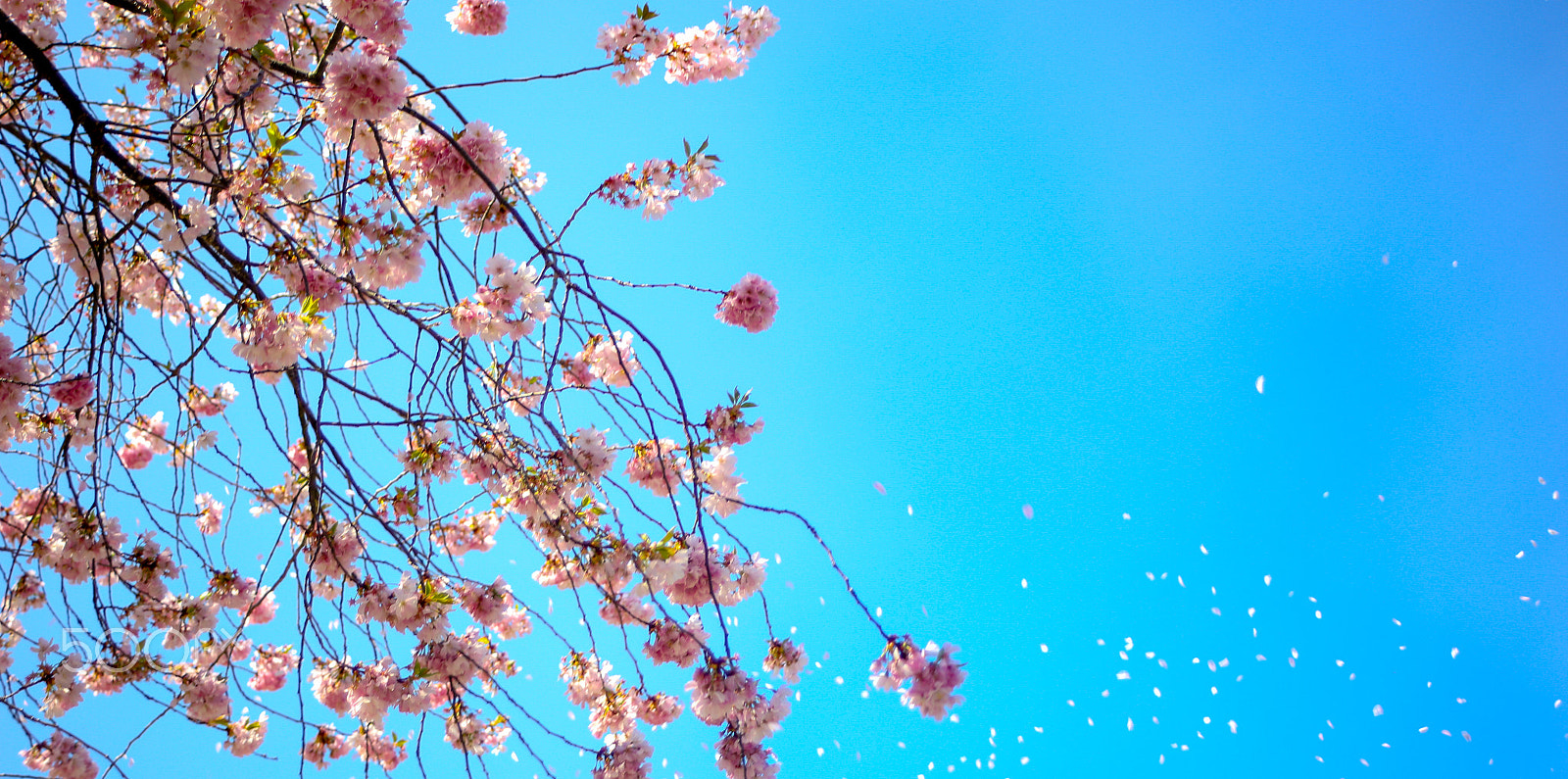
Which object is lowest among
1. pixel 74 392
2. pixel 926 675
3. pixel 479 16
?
pixel 926 675

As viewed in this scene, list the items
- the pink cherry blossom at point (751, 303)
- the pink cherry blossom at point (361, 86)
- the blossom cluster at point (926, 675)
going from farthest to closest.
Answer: the pink cherry blossom at point (751, 303) < the blossom cluster at point (926, 675) < the pink cherry blossom at point (361, 86)

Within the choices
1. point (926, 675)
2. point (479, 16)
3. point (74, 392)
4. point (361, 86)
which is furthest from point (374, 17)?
point (926, 675)

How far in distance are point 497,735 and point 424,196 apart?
1118 millimetres

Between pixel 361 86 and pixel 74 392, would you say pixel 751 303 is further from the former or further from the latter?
pixel 74 392

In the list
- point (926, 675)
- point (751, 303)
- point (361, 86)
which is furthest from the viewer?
point (751, 303)

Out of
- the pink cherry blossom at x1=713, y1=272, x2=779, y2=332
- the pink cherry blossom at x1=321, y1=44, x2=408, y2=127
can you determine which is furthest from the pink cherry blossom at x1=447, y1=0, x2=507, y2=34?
the pink cherry blossom at x1=713, y1=272, x2=779, y2=332

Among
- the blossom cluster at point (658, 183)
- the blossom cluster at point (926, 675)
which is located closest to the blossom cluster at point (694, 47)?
the blossom cluster at point (658, 183)

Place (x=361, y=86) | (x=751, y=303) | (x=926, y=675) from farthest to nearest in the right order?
(x=751, y=303) → (x=926, y=675) → (x=361, y=86)

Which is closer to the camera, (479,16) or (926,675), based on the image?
(926,675)

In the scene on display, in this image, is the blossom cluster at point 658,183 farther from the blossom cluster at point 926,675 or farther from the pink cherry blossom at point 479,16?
the blossom cluster at point 926,675

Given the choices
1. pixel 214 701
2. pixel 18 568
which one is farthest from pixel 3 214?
pixel 214 701

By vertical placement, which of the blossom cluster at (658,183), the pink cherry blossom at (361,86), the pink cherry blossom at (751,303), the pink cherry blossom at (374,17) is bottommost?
the pink cherry blossom at (361,86)

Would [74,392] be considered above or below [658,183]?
below

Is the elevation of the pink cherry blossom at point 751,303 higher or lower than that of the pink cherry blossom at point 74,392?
higher
